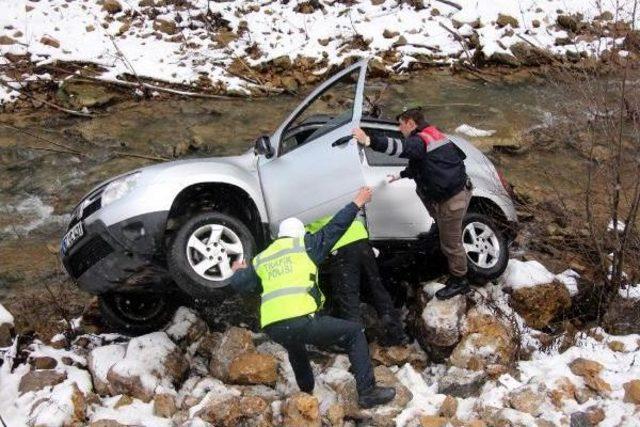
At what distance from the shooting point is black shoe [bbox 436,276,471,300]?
5.56 m

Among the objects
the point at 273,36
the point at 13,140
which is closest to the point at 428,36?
the point at 273,36

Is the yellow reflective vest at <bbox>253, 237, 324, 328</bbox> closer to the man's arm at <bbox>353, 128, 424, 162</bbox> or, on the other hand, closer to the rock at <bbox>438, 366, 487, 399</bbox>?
the man's arm at <bbox>353, 128, 424, 162</bbox>

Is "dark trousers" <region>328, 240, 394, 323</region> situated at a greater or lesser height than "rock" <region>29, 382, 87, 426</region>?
greater

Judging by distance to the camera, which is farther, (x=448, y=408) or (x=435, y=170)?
(x=435, y=170)

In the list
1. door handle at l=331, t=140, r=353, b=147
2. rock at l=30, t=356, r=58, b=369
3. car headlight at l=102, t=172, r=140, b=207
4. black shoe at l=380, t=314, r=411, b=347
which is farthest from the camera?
black shoe at l=380, t=314, r=411, b=347

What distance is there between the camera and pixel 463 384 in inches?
199

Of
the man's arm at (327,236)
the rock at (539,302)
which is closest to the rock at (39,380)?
the man's arm at (327,236)

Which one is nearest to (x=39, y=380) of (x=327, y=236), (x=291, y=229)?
(x=291, y=229)

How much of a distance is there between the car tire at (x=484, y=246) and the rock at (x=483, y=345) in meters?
0.46

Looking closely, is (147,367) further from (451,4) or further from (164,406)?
(451,4)

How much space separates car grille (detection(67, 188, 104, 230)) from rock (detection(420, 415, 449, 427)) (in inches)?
114

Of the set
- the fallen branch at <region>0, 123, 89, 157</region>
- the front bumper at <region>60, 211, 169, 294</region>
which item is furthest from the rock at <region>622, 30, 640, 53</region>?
→ the fallen branch at <region>0, 123, 89, 157</region>

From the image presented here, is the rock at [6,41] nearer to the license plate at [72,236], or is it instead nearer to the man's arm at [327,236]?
the license plate at [72,236]

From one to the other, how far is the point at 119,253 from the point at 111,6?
30.3 ft
